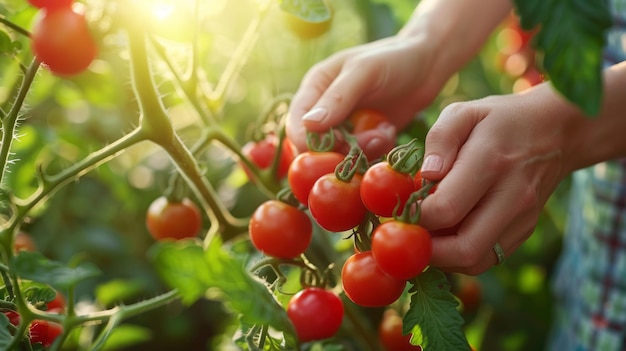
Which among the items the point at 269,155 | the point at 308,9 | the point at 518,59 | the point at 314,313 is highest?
the point at 308,9

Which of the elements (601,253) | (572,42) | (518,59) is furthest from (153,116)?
(518,59)

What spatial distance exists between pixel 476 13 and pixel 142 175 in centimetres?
115

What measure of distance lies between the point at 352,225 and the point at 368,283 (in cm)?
8

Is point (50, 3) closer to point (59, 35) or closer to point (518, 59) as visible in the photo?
point (59, 35)

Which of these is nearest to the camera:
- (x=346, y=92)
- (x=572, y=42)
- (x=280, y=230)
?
(x=572, y=42)

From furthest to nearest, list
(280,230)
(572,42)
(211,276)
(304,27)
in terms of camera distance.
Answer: (304,27), (280,230), (211,276), (572,42)

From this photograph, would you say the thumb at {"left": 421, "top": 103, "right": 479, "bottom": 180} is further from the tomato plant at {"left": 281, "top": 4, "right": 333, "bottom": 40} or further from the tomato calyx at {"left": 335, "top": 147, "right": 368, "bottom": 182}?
the tomato plant at {"left": 281, "top": 4, "right": 333, "bottom": 40}

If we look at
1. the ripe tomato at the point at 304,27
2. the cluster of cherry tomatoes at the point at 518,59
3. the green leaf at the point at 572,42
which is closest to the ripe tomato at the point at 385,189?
the green leaf at the point at 572,42

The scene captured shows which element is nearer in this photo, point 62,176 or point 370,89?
point 62,176

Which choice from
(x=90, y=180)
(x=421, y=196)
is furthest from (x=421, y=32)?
(x=90, y=180)

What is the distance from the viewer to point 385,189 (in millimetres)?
701

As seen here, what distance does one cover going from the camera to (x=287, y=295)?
36.8 inches

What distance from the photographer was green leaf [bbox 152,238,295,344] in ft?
2.04

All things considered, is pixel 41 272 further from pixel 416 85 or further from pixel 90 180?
pixel 90 180
